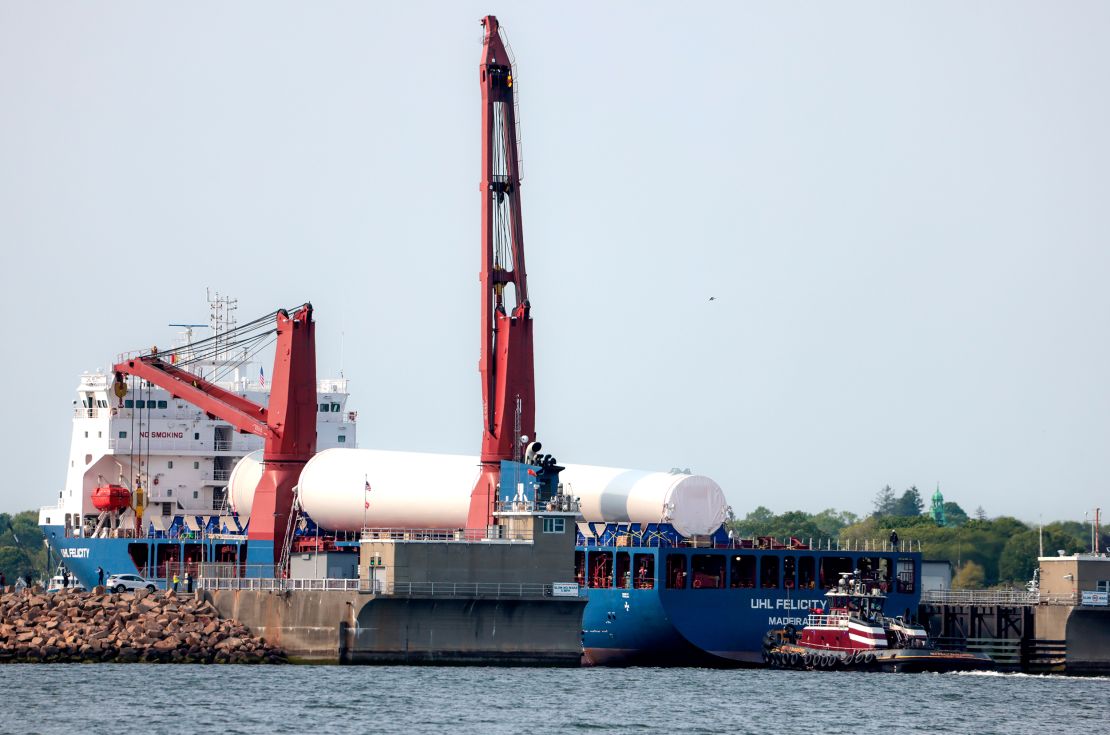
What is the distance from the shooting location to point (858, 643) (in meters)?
82.8

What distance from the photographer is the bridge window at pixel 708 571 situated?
8738 cm

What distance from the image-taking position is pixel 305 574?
8450 cm

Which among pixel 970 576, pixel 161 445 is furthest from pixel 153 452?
pixel 970 576

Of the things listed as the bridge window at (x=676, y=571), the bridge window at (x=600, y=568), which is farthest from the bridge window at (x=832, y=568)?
the bridge window at (x=600, y=568)

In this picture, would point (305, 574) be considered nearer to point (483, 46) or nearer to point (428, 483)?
point (428, 483)

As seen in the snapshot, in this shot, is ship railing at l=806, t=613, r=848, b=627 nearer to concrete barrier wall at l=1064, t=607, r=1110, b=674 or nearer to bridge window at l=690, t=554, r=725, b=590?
bridge window at l=690, t=554, r=725, b=590

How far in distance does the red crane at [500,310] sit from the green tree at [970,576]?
255 ft

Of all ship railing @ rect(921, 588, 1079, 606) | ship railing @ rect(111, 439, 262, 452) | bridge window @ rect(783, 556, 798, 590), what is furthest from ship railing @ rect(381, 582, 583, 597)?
ship railing @ rect(111, 439, 262, 452)

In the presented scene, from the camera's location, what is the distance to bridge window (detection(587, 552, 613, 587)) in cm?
8856

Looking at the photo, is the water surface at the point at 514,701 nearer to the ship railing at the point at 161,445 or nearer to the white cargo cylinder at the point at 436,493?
the white cargo cylinder at the point at 436,493

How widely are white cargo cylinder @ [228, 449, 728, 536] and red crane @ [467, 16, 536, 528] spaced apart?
309 centimetres

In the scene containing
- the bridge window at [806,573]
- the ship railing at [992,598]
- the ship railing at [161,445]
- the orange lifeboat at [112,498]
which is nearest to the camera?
the bridge window at [806,573]

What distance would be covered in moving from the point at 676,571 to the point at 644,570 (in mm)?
1220

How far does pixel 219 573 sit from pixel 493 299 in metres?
15.0
